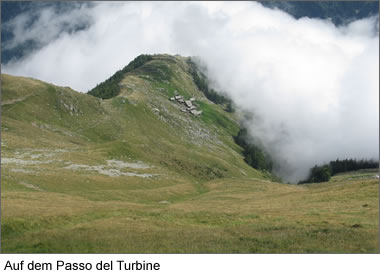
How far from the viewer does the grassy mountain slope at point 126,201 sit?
24.8m

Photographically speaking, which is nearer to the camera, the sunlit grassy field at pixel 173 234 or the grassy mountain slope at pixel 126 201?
the sunlit grassy field at pixel 173 234

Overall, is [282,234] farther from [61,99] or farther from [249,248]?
[61,99]

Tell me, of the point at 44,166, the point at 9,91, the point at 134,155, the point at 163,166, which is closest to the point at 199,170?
the point at 163,166

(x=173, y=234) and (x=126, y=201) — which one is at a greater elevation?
(x=173, y=234)

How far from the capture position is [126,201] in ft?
233

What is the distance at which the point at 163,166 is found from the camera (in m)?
137

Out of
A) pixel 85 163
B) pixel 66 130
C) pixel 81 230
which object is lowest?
pixel 81 230

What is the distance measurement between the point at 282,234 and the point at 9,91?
176663 millimetres

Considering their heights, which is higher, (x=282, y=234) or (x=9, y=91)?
(x=9, y=91)

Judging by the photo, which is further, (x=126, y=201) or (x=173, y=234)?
(x=126, y=201)

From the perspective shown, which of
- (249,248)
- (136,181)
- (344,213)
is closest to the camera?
(249,248)

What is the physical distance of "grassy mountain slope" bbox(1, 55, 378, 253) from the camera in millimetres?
24828

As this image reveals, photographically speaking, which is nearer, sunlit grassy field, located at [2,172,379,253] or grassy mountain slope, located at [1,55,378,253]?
sunlit grassy field, located at [2,172,379,253]

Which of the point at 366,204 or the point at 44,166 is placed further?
the point at 44,166
